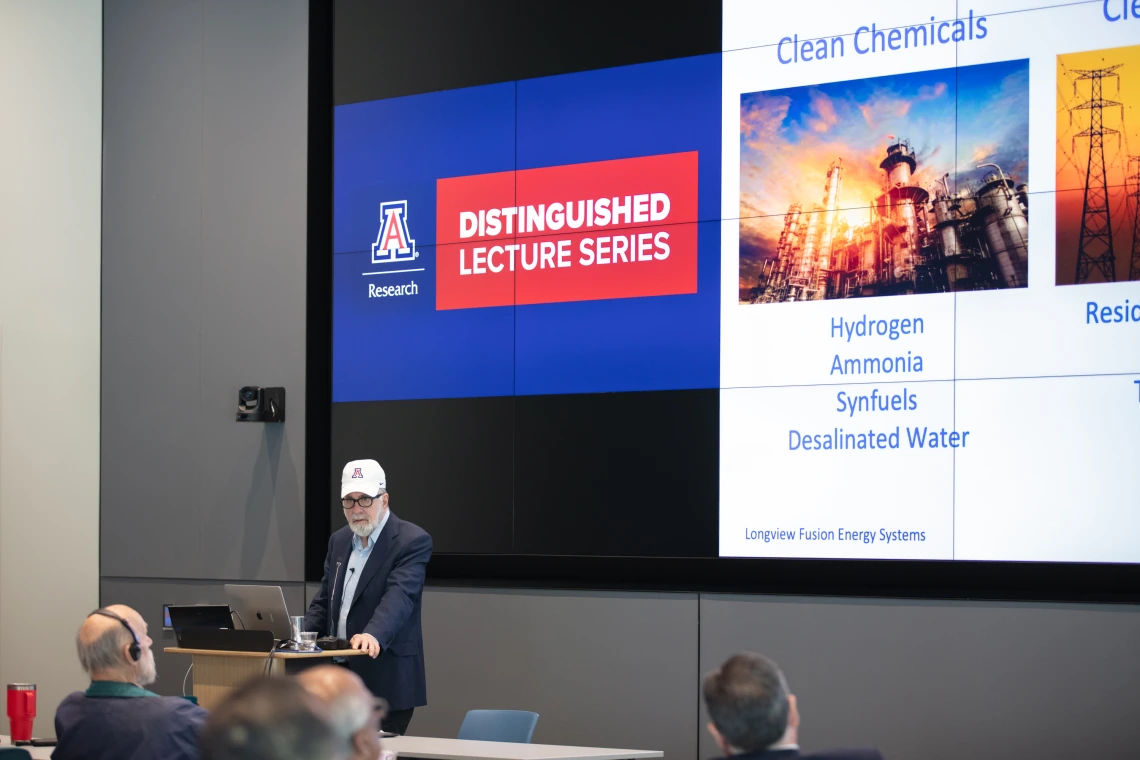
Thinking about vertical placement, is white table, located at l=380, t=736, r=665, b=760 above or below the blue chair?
above

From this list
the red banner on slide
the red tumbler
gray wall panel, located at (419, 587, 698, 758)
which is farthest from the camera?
the red banner on slide

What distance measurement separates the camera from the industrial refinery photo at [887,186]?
5.29 meters

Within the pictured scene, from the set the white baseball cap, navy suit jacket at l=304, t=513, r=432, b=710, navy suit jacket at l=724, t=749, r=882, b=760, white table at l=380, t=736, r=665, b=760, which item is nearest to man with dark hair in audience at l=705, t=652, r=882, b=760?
navy suit jacket at l=724, t=749, r=882, b=760

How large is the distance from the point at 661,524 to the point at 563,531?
0.58 m

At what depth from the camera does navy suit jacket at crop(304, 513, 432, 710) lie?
4.60 meters

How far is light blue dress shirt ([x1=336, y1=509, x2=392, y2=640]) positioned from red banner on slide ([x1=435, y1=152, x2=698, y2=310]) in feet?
6.34

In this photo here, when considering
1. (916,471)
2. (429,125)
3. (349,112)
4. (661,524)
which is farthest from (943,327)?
(349,112)

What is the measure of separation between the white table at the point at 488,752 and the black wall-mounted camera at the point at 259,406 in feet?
10.3

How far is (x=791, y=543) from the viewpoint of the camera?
5.60m

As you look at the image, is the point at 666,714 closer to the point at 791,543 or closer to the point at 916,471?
the point at 791,543

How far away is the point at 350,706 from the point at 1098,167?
4696mm

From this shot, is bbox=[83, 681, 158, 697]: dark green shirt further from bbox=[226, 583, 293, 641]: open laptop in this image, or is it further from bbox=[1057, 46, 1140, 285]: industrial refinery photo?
bbox=[1057, 46, 1140, 285]: industrial refinery photo

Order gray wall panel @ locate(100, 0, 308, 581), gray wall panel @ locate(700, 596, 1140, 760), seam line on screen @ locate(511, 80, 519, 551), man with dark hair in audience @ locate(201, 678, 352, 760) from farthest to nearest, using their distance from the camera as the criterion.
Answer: gray wall panel @ locate(100, 0, 308, 581), seam line on screen @ locate(511, 80, 519, 551), gray wall panel @ locate(700, 596, 1140, 760), man with dark hair in audience @ locate(201, 678, 352, 760)

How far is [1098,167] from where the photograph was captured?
16.8 ft
